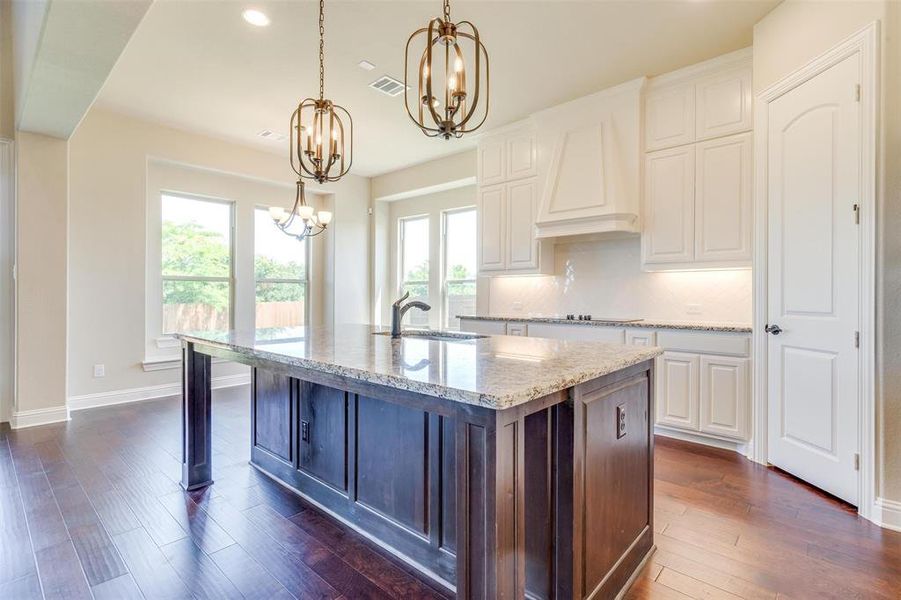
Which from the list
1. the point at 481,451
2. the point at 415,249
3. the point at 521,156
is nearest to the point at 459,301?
the point at 415,249

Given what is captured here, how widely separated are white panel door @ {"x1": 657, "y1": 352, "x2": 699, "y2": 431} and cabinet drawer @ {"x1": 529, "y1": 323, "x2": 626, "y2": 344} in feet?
1.28

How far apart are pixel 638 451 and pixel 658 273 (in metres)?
2.67

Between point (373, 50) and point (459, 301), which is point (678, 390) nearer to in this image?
point (459, 301)

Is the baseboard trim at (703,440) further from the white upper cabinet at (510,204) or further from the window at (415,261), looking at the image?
the window at (415,261)

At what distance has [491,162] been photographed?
502cm

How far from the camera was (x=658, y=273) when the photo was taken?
413 cm

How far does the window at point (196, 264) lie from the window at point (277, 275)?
403 mm

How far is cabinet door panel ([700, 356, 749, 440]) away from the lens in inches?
126

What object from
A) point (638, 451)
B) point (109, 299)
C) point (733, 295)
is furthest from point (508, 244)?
point (109, 299)

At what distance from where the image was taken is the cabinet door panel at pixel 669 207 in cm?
365

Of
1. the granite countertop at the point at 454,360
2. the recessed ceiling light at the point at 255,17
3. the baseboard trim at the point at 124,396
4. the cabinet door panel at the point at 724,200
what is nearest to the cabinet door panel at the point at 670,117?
the cabinet door panel at the point at 724,200

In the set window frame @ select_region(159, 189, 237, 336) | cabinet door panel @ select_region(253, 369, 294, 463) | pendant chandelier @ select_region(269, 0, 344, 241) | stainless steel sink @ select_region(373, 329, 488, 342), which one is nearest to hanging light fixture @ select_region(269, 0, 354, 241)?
pendant chandelier @ select_region(269, 0, 344, 241)

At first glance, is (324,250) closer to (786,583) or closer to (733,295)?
(733,295)

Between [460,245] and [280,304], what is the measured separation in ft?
8.88
